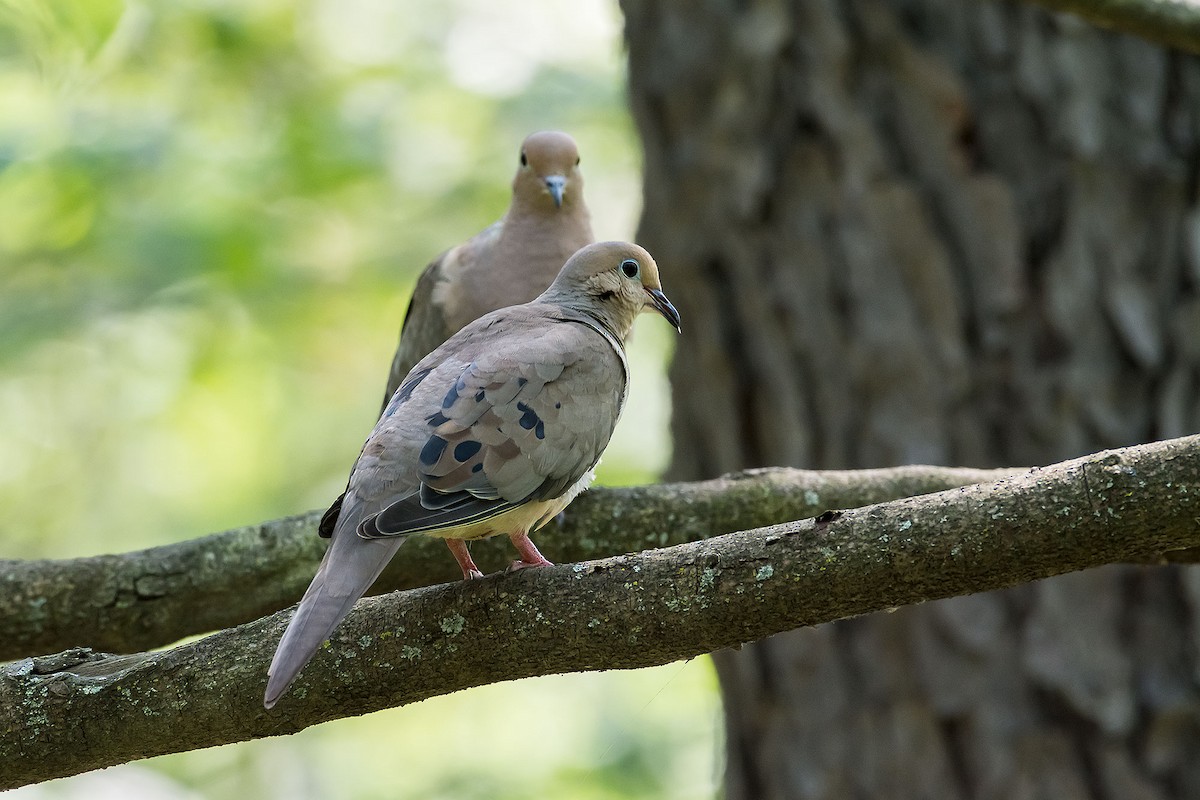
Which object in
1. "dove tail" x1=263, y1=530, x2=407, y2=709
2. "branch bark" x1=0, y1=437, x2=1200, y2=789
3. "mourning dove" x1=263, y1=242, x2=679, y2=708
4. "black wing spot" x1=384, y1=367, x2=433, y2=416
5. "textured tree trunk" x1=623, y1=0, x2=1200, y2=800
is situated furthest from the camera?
"textured tree trunk" x1=623, y1=0, x2=1200, y2=800

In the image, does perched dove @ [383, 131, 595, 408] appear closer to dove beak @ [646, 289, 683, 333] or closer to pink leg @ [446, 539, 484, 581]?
dove beak @ [646, 289, 683, 333]

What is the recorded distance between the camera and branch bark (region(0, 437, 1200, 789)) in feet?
7.15

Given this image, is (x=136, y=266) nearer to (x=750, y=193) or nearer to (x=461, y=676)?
(x=750, y=193)

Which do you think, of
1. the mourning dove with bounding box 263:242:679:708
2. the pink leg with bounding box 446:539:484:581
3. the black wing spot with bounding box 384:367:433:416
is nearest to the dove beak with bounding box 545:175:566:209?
the mourning dove with bounding box 263:242:679:708

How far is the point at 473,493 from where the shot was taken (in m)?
2.54

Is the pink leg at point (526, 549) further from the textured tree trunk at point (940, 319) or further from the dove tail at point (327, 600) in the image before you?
the textured tree trunk at point (940, 319)

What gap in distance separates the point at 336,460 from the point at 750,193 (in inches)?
193

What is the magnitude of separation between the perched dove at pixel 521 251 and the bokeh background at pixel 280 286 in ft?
5.68

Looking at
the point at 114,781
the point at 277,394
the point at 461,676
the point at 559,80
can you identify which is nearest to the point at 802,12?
the point at 559,80

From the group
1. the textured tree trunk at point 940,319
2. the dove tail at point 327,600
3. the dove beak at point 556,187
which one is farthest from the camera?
the textured tree trunk at point 940,319

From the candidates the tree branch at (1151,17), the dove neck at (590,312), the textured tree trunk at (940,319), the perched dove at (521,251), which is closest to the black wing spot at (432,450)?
the dove neck at (590,312)

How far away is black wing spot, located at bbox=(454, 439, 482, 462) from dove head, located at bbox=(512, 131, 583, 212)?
1586 millimetres

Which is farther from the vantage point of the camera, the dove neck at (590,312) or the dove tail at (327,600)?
the dove neck at (590,312)

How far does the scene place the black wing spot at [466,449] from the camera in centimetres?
259
